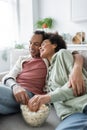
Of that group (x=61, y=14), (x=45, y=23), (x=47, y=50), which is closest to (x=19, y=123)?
(x=47, y=50)

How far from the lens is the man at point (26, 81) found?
1252 millimetres

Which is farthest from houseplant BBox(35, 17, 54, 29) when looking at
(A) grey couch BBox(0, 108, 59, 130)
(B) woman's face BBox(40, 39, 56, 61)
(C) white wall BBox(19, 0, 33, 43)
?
(A) grey couch BBox(0, 108, 59, 130)

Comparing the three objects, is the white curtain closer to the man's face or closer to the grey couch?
the man's face

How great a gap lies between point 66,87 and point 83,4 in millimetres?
2399

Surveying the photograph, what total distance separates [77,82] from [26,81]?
1.54ft

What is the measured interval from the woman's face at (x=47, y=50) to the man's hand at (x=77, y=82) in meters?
0.36

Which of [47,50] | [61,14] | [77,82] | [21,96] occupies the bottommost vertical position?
[21,96]

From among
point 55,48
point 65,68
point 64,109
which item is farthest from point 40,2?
point 64,109

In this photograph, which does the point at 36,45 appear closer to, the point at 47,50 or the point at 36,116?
the point at 47,50

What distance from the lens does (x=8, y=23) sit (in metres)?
3.98

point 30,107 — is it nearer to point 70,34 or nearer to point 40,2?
point 70,34

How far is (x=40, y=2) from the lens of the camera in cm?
398

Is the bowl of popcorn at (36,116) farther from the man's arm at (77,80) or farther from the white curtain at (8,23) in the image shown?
the white curtain at (8,23)

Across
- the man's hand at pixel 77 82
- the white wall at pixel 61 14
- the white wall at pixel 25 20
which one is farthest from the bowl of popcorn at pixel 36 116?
the white wall at pixel 25 20
